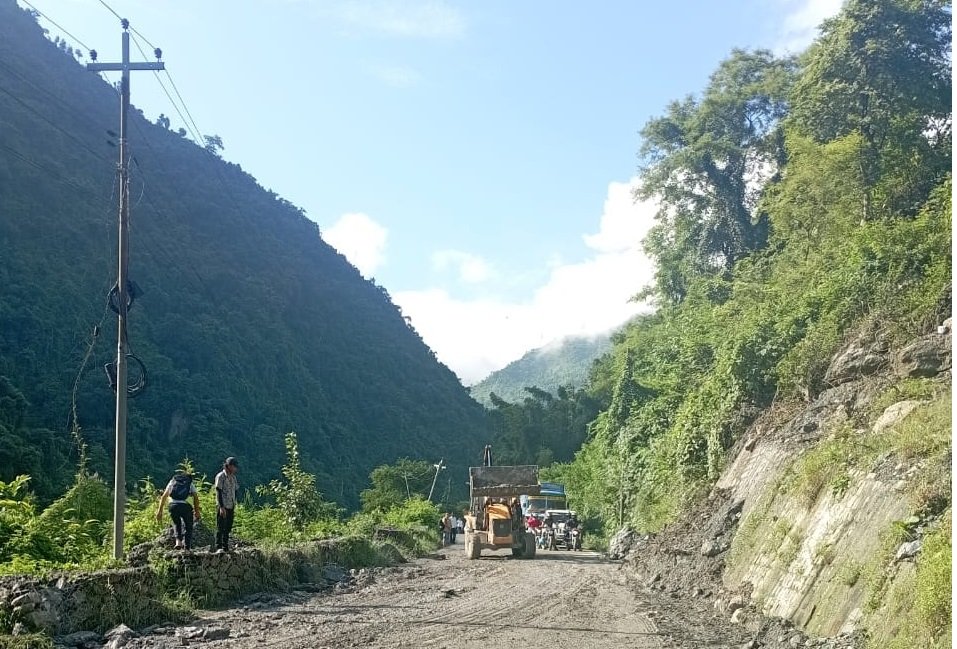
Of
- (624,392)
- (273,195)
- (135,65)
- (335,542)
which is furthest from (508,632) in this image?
(273,195)

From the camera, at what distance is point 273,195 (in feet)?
450

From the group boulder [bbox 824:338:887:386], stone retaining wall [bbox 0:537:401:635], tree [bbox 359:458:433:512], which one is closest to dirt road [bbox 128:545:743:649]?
stone retaining wall [bbox 0:537:401:635]

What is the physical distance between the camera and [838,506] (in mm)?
11844

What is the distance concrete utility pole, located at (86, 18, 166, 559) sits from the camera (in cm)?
1427

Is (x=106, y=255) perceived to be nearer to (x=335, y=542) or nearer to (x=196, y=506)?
Result: (x=335, y=542)

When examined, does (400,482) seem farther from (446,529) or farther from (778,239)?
(778,239)

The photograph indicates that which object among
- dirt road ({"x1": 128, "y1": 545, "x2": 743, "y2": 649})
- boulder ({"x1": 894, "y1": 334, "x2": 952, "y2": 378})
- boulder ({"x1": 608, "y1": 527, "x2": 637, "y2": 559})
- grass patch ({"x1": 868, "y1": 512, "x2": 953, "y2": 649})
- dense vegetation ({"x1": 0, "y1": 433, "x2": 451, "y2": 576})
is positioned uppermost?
boulder ({"x1": 894, "y1": 334, "x2": 952, "y2": 378})

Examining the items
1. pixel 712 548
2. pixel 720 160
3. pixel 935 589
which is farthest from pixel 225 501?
pixel 720 160

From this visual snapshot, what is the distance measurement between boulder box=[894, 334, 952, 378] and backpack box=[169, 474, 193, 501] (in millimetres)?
12846

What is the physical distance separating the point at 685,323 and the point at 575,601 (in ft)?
70.1

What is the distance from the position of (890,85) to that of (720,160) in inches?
555

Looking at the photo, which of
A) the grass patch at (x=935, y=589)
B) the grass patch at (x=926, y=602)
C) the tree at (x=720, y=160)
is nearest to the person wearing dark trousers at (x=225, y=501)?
the grass patch at (x=926, y=602)

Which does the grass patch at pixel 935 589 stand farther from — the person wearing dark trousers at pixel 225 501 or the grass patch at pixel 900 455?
the person wearing dark trousers at pixel 225 501

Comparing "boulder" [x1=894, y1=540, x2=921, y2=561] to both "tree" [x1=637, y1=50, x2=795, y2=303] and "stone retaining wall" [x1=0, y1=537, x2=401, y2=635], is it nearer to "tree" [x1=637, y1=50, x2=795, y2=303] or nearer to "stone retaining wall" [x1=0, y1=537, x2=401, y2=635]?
"stone retaining wall" [x1=0, y1=537, x2=401, y2=635]
